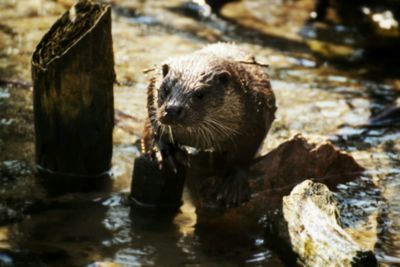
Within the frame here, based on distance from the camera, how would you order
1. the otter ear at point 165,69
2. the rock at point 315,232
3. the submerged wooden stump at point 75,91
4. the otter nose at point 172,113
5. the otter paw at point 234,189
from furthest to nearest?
1. the otter paw at point 234,189
2. the submerged wooden stump at point 75,91
3. the otter ear at point 165,69
4. the otter nose at point 172,113
5. the rock at point 315,232

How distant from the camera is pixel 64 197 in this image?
4.62 m

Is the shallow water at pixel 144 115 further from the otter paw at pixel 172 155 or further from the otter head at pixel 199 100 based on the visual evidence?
the otter head at pixel 199 100

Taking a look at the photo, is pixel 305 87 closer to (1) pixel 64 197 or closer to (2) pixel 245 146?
(2) pixel 245 146

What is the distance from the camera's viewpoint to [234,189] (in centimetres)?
457

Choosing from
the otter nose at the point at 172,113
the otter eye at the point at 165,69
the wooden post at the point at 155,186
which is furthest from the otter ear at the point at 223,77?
the wooden post at the point at 155,186

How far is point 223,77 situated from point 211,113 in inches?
9.3

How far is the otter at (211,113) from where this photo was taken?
4.22m

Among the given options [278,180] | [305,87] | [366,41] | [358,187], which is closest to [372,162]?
[358,187]

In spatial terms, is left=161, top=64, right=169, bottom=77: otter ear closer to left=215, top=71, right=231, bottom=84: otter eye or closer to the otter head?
the otter head

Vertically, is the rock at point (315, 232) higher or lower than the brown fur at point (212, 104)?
lower

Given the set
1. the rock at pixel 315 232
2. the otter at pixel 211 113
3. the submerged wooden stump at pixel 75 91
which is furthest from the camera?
the submerged wooden stump at pixel 75 91

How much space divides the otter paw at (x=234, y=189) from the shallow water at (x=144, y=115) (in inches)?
6.8

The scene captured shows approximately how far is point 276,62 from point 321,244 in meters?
4.13

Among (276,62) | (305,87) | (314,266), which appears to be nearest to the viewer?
(314,266)
